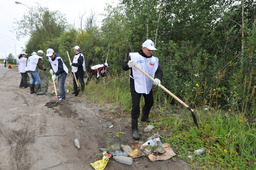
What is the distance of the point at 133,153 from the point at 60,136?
152 cm

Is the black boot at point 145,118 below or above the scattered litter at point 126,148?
above

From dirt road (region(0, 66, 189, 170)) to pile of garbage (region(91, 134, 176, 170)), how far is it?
73 mm

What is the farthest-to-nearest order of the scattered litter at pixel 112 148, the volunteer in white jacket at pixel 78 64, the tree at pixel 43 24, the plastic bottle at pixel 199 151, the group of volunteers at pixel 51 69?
the tree at pixel 43 24 < the volunteer in white jacket at pixel 78 64 < the group of volunteers at pixel 51 69 < the scattered litter at pixel 112 148 < the plastic bottle at pixel 199 151

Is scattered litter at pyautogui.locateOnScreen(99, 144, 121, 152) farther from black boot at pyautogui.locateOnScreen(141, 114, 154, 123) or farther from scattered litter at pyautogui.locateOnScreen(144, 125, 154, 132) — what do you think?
black boot at pyautogui.locateOnScreen(141, 114, 154, 123)

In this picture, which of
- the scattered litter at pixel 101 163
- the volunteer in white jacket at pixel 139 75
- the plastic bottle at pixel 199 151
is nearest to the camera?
the scattered litter at pixel 101 163

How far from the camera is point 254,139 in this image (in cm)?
247

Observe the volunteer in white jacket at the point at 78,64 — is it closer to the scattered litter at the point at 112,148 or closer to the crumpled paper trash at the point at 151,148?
the scattered litter at the point at 112,148

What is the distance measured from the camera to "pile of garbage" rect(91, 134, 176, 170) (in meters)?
2.41

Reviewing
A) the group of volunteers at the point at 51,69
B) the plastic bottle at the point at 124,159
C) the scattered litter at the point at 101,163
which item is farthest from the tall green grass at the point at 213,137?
the group of volunteers at the point at 51,69

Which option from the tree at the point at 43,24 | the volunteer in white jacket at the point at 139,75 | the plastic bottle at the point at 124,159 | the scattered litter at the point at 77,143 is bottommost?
the plastic bottle at the point at 124,159

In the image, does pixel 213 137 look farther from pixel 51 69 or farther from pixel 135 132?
pixel 51 69

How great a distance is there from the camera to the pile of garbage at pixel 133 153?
2412 millimetres

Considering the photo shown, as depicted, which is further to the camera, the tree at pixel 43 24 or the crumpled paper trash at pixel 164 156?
the tree at pixel 43 24

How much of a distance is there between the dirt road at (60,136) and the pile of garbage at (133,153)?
7 cm
